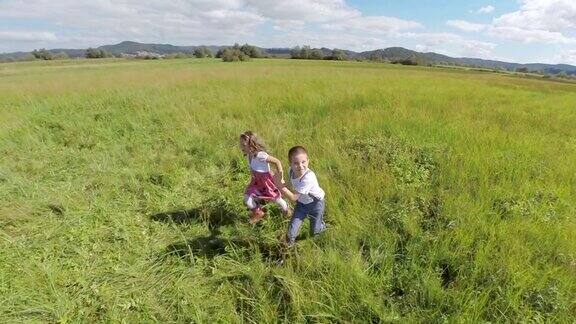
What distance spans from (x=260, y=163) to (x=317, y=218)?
1129 mm

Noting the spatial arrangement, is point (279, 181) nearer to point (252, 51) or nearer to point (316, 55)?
point (316, 55)

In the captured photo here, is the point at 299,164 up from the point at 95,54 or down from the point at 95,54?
down

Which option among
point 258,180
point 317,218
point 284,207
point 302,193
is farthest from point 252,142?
point 317,218

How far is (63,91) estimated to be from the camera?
12859 millimetres

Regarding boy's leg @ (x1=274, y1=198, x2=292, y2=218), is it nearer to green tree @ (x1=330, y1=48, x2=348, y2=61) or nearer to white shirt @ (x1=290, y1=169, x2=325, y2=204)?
white shirt @ (x1=290, y1=169, x2=325, y2=204)

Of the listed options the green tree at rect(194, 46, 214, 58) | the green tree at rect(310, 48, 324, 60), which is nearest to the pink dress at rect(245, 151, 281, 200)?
the green tree at rect(310, 48, 324, 60)

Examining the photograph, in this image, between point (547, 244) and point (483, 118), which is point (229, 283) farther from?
point (483, 118)

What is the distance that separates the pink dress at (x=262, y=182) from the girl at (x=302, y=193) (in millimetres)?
749

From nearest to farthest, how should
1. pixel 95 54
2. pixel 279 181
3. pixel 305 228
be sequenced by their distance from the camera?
pixel 279 181, pixel 305 228, pixel 95 54

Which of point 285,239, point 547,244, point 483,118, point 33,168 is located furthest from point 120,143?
point 483,118

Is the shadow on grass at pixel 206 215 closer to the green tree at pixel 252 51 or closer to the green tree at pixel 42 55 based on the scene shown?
the green tree at pixel 252 51

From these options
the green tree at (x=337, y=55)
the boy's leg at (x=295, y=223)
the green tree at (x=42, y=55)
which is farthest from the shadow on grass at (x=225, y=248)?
the green tree at (x=42, y=55)

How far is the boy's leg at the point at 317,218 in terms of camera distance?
3502mm

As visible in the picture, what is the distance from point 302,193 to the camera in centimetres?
338
